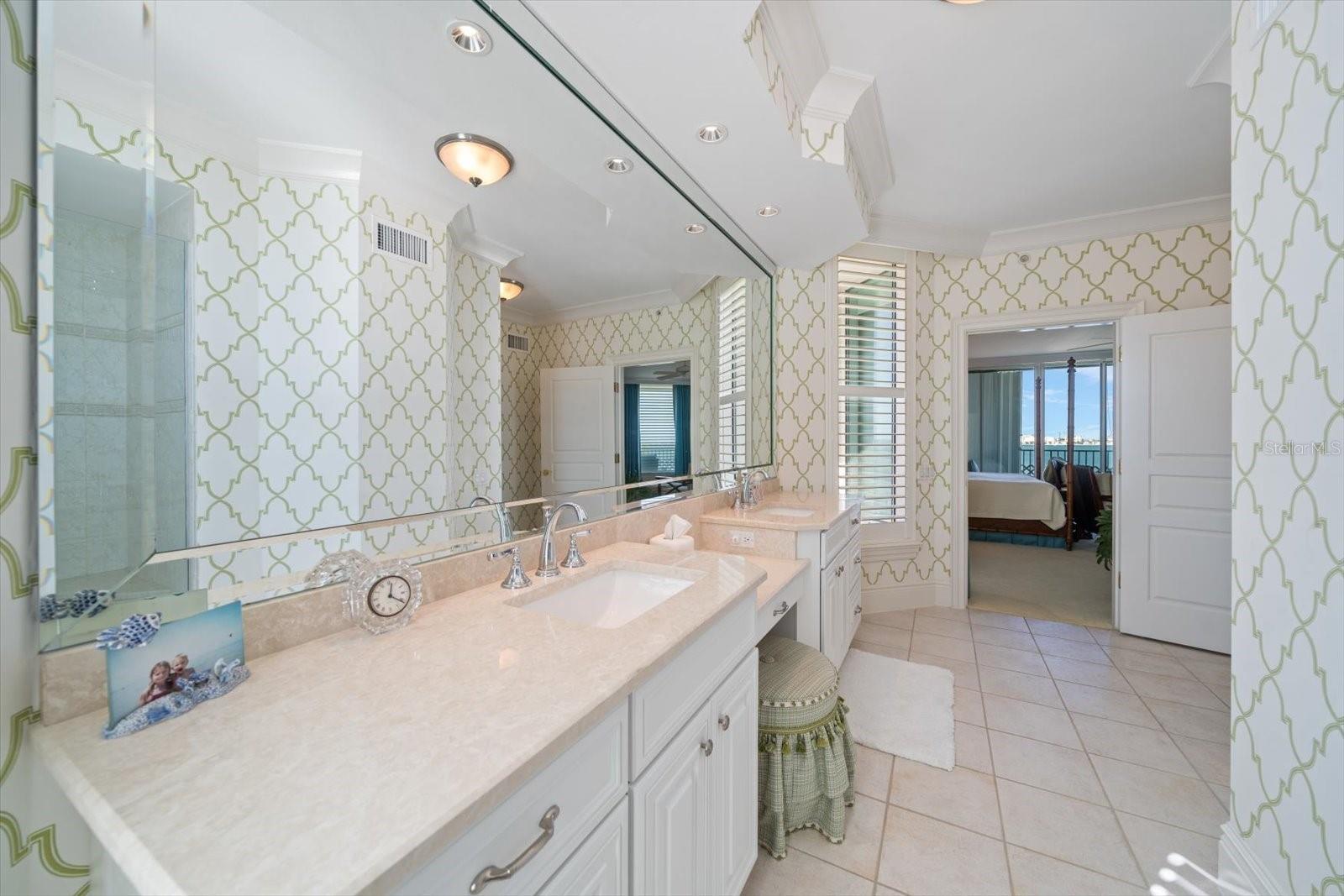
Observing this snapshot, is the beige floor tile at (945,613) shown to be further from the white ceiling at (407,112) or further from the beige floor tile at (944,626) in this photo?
the white ceiling at (407,112)

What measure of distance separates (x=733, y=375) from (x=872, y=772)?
6.09 feet

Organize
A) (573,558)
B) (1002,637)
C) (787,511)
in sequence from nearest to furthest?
1. (573,558)
2. (787,511)
3. (1002,637)

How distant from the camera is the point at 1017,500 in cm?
533

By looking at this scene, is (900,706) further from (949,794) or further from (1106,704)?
(1106,704)

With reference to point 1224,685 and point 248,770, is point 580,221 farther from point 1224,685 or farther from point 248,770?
point 1224,685

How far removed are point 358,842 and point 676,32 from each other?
1680 millimetres

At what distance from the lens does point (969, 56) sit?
1.82 metres

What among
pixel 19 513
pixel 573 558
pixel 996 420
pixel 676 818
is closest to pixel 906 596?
pixel 573 558

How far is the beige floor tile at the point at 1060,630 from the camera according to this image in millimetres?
3041

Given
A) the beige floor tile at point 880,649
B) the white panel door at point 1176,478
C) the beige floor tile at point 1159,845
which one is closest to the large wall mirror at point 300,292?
the beige floor tile at point 1159,845

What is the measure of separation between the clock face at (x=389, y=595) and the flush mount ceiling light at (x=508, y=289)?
0.75 m

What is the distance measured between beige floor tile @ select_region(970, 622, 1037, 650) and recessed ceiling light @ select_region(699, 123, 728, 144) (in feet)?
9.98

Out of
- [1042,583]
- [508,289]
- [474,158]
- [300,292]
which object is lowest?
[1042,583]

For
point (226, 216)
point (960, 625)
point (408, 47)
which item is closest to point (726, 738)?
point (226, 216)
